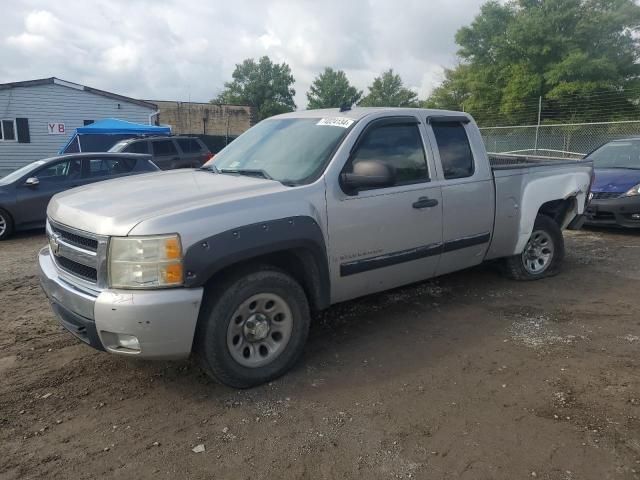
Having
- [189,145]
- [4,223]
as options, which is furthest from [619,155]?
[189,145]

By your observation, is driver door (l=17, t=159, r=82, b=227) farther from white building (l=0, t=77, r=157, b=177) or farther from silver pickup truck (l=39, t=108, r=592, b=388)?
white building (l=0, t=77, r=157, b=177)

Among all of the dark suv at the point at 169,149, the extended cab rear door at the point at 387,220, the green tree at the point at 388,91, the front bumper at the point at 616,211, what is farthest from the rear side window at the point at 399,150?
the green tree at the point at 388,91

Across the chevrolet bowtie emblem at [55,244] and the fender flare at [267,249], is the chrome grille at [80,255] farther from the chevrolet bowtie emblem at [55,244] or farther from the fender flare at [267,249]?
the fender flare at [267,249]

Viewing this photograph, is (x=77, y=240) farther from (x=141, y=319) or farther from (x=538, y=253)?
(x=538, y=253)

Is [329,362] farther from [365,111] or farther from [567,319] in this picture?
[567,319]

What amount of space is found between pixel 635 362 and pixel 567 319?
34.4 inches

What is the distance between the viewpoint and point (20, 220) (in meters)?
9.02

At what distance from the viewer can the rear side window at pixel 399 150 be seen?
4047mm

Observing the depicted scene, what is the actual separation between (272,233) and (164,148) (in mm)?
12903

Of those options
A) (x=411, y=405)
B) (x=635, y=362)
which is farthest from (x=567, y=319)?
(x=411, y=405)

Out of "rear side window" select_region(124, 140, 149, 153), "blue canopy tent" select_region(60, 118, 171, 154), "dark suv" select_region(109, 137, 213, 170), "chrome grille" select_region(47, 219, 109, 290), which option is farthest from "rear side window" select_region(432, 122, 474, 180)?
"blue canopy tent" select_region(60, 118, 171, 154)

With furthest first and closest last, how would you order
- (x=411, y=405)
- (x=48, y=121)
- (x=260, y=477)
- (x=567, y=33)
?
(x=567, y=33) → (x=48, y=121) → (x=411, y=405) → (x=260, y=477)

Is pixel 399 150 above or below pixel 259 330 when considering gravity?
above

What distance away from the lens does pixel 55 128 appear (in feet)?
73.2
